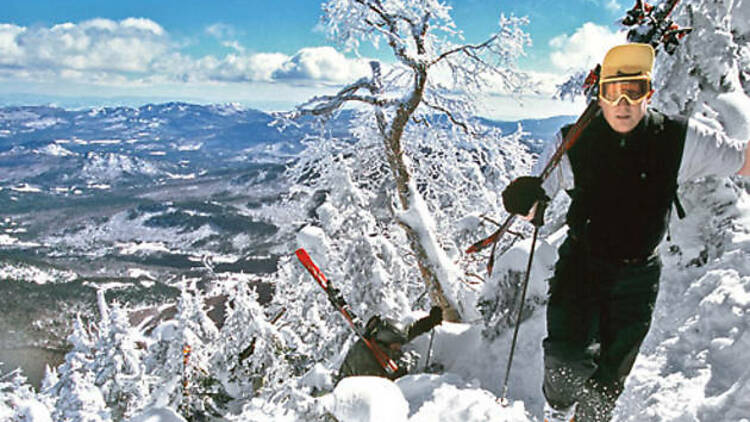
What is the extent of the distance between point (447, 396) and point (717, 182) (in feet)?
16.2

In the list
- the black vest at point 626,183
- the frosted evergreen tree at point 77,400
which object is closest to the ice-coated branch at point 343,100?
the black vest at point 626,183

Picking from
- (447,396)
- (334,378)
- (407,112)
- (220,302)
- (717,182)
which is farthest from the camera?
(220,302)

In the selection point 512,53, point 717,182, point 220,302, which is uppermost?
point 512,53

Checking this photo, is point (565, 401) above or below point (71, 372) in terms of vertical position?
above

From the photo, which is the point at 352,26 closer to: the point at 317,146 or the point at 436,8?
the point at 436,8

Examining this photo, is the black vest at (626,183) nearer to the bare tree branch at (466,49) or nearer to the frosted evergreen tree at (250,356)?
the bare tree branch at (466,49)

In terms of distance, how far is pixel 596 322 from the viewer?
330 centimetres

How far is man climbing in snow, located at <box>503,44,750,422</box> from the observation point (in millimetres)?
2809

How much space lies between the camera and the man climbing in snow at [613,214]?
281 centimetres

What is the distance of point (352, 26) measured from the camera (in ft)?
27.0

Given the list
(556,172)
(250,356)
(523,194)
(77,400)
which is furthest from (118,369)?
(556,172)

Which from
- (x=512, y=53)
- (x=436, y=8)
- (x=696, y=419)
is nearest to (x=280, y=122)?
(x=436, y=8)

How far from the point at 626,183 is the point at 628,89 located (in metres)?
0.66

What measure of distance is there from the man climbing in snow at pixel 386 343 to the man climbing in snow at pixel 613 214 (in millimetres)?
2840
